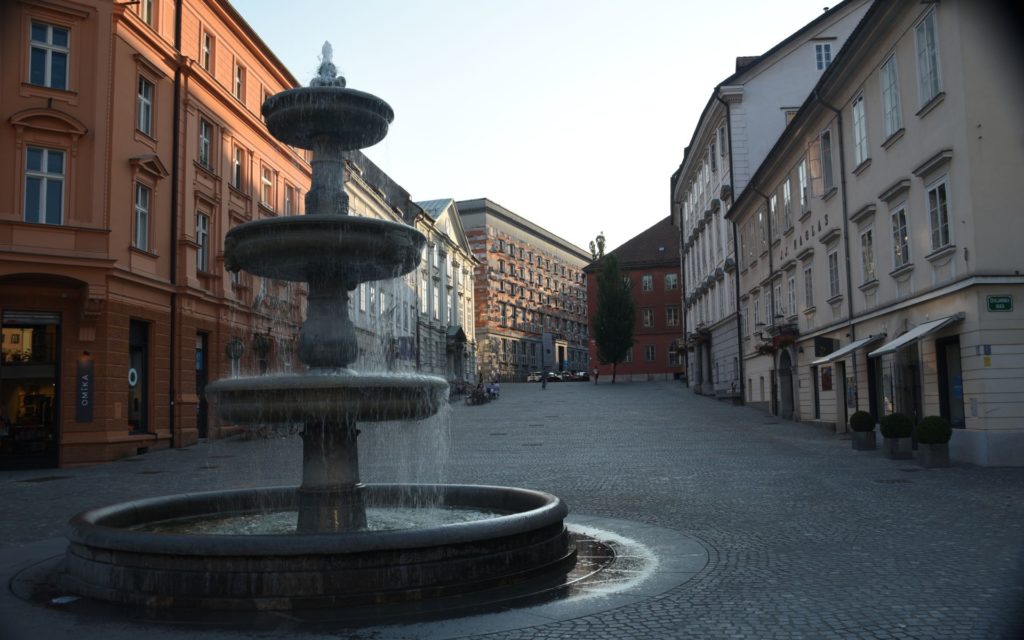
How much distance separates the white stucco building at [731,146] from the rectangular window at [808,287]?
11422 mm

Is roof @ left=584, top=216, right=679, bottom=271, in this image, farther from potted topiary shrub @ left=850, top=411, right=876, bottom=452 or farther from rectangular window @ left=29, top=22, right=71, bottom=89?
rectangular window @ left=29, top=22, right=71, bottom=89

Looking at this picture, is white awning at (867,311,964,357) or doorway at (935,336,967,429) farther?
doorway at (935,336,967,429)

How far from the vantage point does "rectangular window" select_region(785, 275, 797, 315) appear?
30.4 metres

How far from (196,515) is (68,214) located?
13.4 meters

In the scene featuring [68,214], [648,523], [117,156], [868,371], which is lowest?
[648,523]

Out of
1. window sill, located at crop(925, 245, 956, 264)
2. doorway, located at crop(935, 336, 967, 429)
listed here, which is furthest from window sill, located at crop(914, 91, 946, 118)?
doorway, located at crop(935, 336, 967, 429)

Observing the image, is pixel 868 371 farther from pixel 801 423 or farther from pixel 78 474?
pixel 78 474

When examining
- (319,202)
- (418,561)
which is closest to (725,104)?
(319,202)

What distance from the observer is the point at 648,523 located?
10438 millimetres

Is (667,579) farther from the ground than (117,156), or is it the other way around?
(117,156)

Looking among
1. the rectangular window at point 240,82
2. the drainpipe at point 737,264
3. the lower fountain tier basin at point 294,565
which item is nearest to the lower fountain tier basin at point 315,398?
the lower fountain tier basin at point 294,565

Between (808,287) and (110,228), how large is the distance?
2104 centimetres

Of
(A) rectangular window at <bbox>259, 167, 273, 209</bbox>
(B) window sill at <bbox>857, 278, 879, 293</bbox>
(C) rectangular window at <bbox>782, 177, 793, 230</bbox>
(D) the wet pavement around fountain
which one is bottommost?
(D) the wet pavement around fountain

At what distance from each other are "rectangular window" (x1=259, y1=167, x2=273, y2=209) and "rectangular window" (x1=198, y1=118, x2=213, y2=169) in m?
4.42
